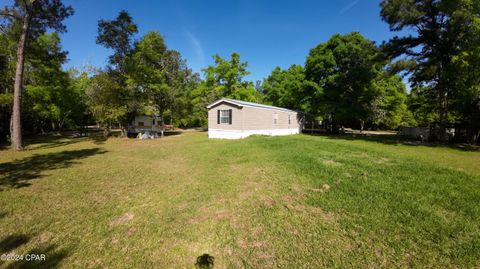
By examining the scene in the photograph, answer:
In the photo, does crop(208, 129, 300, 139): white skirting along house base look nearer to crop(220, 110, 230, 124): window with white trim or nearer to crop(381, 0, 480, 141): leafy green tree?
crop(220, 110, 230, 124): window with white trim

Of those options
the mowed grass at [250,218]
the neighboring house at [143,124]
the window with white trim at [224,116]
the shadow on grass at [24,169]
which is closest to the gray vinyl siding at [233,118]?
the window with white trim at [224,116]

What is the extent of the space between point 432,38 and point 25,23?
2893 centimetres

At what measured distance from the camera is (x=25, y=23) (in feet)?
43.9

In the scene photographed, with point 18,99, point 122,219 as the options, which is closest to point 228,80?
point 18,99

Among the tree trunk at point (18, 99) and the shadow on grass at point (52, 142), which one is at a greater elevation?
the tree trunk at point (18, 99)

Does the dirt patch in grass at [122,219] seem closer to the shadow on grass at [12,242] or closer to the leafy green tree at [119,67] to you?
the shadow on grass at [12,242]

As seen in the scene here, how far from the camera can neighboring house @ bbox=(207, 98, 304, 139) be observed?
17.6 metres

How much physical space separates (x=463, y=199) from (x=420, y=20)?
17357 millimetres

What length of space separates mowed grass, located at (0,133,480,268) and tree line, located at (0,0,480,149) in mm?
11340

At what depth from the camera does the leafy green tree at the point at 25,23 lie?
13078 mm

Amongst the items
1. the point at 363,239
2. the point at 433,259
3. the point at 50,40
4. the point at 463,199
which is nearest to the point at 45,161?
the point at 363,239

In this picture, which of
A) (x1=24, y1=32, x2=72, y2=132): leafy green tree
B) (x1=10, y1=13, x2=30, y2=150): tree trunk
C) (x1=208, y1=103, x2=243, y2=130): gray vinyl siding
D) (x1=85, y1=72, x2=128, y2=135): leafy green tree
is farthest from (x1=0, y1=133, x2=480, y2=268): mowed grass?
(x1=24, y1=32, x2=72, y2=132): leafy green tree

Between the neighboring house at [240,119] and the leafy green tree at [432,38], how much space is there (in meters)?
11.3

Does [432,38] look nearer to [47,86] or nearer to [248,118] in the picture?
[248,118]
